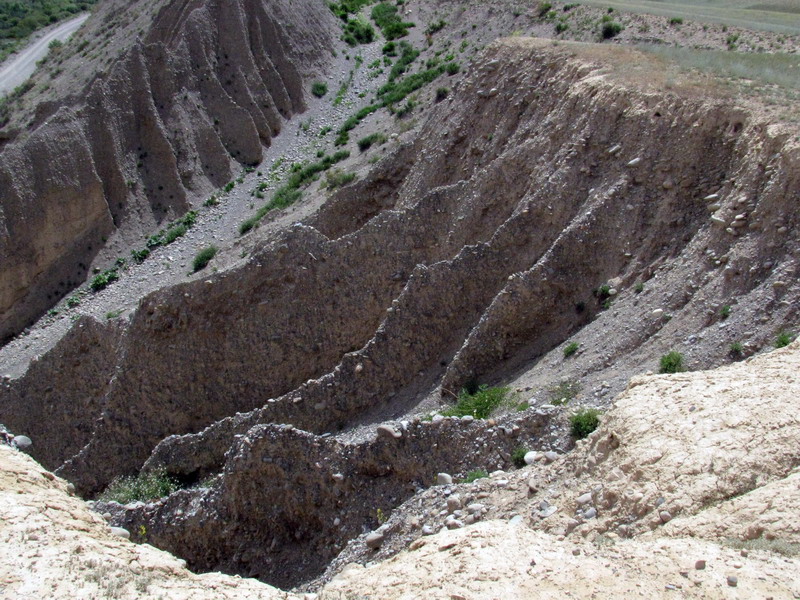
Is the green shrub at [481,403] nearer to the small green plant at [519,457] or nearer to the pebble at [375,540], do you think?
the small green plant at [519,457]

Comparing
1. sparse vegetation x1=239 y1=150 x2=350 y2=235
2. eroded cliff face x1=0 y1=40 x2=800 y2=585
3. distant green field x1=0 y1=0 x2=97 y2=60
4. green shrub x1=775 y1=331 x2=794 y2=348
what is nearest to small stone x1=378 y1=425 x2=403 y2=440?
eroded cliff face x1=0 y1=40 x2=800 y2=585

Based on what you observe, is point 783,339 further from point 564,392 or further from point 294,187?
point 294,187

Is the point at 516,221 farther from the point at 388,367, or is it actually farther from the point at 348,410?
the point at 348,410

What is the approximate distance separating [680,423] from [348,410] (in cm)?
1104

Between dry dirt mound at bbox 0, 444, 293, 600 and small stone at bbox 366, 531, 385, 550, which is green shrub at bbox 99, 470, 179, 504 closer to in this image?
dry dirt mound at bbox 0, 444, 293, 600

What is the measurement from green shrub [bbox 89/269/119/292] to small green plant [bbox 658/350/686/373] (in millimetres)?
28135

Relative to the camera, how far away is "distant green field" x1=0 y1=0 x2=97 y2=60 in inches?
2662

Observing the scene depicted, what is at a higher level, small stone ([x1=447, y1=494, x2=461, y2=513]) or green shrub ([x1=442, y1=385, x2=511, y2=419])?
small stone ([x1=447, y1=494, x2=461, y2=513])

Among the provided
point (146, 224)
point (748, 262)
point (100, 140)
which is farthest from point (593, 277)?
point (100, 140)

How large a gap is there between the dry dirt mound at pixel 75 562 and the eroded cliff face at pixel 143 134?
26482 millimetres

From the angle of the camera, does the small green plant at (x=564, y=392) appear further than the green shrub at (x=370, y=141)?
No

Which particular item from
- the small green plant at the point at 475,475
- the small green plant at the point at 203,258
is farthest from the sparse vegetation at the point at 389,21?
the small green plant at the point at 475,475

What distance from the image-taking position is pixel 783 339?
12.4m

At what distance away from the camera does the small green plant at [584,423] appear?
40.4 ft
